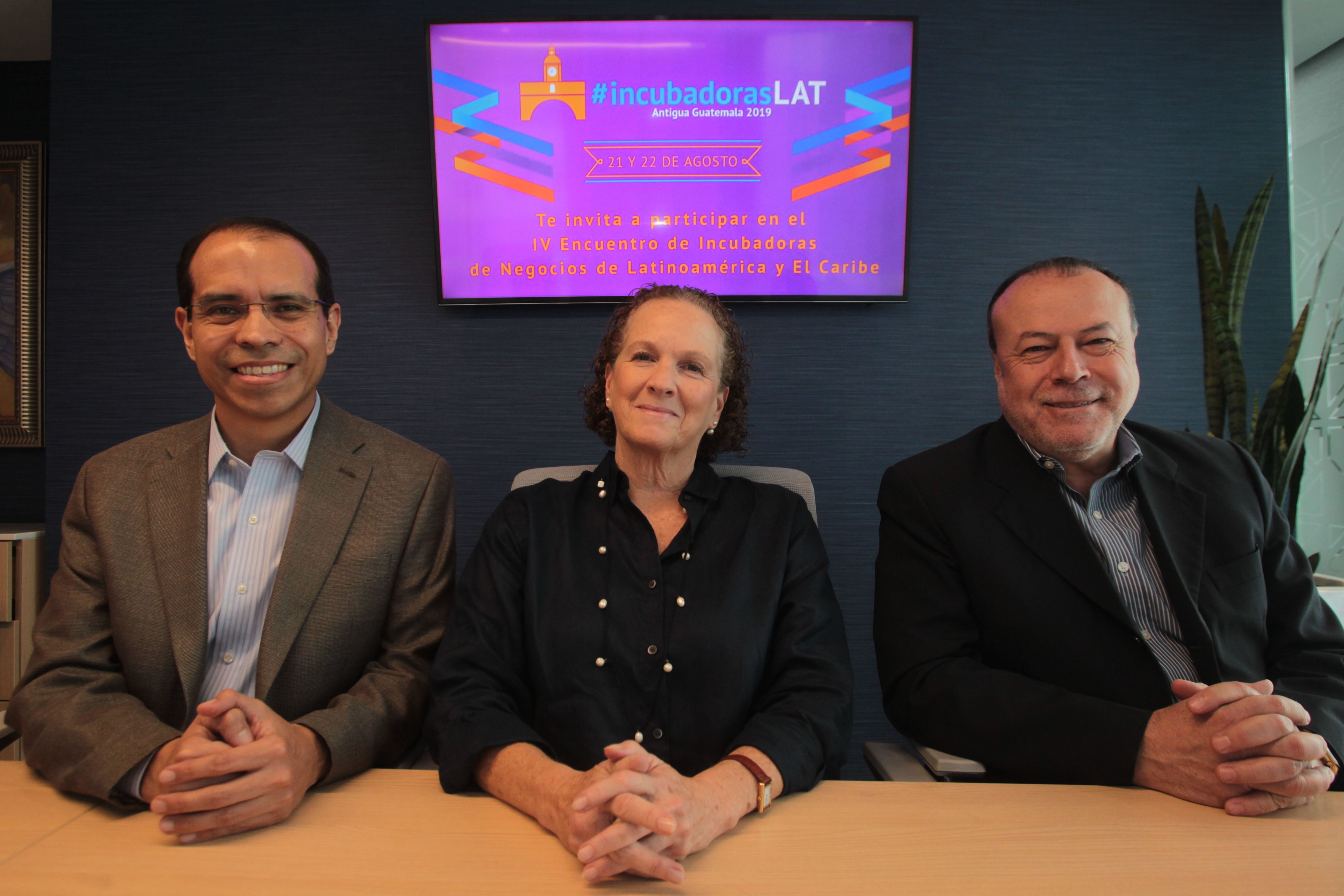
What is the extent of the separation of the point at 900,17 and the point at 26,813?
310 centimetres

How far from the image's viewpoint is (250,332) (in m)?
1.47

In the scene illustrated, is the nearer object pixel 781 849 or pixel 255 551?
pixel 781 849

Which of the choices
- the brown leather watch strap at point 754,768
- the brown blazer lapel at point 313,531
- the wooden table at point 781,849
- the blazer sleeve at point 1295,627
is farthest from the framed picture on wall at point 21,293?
the blazer sleeve at point 1295,627

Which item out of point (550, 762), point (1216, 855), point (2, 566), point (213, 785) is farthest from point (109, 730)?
point (2, 566)

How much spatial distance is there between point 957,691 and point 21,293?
13.3 feet

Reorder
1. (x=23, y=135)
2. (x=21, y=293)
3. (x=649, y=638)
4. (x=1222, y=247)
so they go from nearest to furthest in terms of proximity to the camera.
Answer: (x=649, y=638), (x=1222, y=247), (x=21, y=293), (x=23, y=135)

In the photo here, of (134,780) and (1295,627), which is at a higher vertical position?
(1295,627)

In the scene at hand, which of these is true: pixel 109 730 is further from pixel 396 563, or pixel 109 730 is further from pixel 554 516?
pixel 554 516

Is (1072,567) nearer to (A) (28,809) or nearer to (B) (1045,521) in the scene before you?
(B) (1045,521)

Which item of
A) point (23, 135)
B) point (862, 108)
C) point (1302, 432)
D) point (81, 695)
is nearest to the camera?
point (81, 695)

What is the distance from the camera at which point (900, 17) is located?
2.56 metres

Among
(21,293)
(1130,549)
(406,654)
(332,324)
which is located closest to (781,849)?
(406,654)

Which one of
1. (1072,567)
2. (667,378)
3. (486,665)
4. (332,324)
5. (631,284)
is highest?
(631,284)

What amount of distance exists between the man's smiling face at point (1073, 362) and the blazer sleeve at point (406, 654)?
50.8 inches
